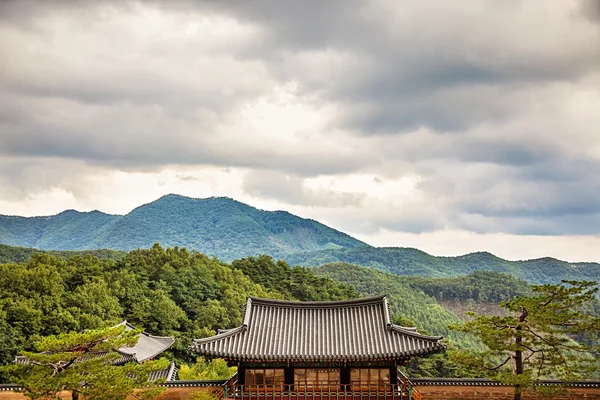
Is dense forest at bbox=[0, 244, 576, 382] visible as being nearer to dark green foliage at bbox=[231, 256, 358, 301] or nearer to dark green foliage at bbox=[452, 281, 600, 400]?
dark green foliage at bbox=[231, 256, 358, 301]

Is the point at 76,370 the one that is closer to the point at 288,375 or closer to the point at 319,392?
the point at 288,375

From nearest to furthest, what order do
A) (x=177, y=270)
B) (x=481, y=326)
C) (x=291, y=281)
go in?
(x=481, y=326), (x=177, y=270), (x=291, y=281)

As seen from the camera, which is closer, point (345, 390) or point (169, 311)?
→ point (345, 390)

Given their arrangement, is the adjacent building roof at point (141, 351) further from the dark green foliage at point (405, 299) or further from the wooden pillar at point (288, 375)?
the dark green foliage at point (405, 299)

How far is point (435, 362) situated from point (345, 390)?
52514 millimetres

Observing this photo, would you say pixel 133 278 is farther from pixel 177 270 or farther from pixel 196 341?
pixel 196 341

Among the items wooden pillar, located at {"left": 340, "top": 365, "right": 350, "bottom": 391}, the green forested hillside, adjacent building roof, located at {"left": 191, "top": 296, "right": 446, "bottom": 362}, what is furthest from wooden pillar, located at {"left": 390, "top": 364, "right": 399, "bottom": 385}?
the green forested hillside

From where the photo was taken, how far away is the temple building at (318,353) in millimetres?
23203

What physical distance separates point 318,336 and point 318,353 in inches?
58.5

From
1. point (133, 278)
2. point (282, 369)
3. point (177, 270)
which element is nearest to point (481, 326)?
point (282, 369)

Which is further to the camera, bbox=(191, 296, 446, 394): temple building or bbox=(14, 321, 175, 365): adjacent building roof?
bbox=(14, 321, 175, 365): adjacent building roof

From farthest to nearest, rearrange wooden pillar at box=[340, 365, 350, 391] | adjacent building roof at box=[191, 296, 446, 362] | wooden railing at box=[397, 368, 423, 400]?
1. wooden pillar at box=[340, 365, 350, 391]
2. adjacent building roof at box=[191, 296, 446, 362]
3. wooden railing at box=[397, 368, 423, 400]

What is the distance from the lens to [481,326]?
23.1 m

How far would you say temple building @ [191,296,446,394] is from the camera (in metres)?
23.2
